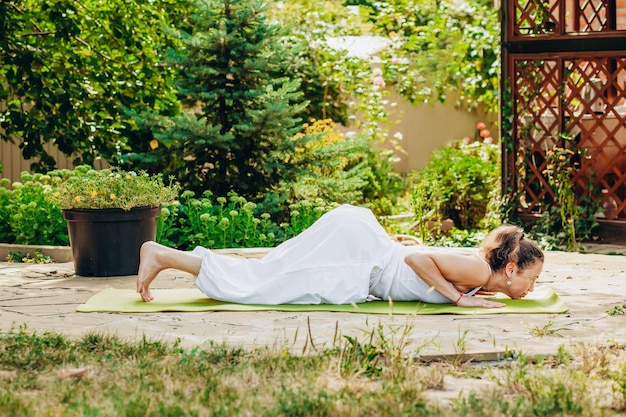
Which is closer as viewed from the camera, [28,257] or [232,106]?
[28,257]

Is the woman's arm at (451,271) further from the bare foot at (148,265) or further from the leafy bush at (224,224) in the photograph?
the leafy bush at (224,224)

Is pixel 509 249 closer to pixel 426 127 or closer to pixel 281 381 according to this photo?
pixel 281 381

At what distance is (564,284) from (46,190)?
3.68 metres

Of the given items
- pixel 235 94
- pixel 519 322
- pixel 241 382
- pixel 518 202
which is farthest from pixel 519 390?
pixel 518 202

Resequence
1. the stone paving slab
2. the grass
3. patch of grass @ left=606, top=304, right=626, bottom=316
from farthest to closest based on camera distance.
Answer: patch of grass @ left=606, top=304, right=626, bottom=316
the stone paving slab
the grass

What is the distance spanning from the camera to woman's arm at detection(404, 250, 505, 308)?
16.1 feet

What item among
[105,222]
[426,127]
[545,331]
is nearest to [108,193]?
[105,222]

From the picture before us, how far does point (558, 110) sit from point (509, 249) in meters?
4.25

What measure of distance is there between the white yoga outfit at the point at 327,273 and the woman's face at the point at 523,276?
1.20 ft

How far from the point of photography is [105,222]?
6234mm

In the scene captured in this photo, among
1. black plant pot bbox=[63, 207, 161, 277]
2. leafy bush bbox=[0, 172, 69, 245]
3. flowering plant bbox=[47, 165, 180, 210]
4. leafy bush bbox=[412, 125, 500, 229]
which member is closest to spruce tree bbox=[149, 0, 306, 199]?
leafy bush bbox=[0, 172, 69, 245]

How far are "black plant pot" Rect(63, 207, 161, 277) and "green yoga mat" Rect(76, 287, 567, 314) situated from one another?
0.93 m

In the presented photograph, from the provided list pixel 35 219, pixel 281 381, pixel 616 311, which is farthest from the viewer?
pixel 35 219

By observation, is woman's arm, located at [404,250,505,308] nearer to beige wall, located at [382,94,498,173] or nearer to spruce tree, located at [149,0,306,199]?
spruce tree, located at [149,0,306,199]
